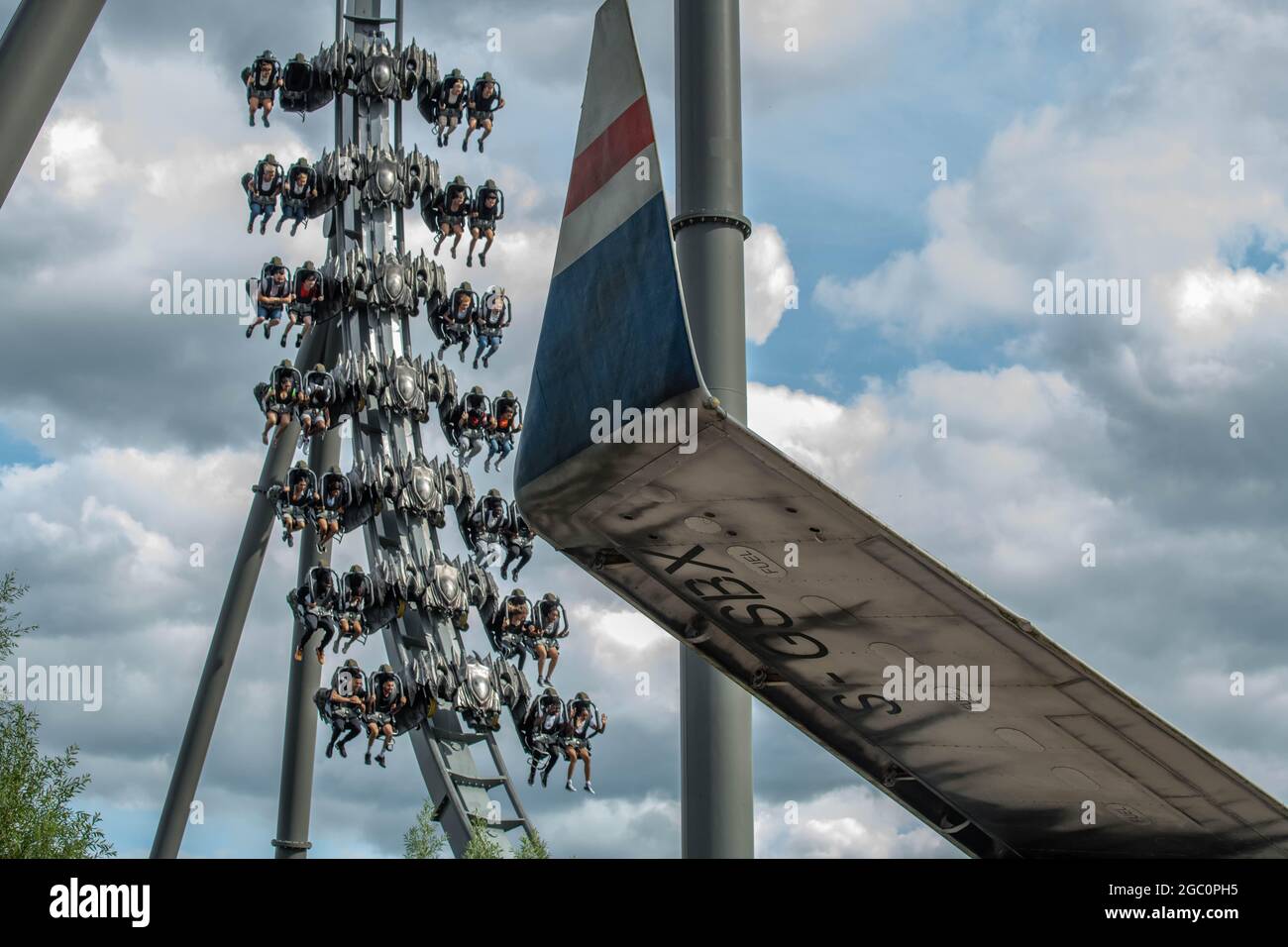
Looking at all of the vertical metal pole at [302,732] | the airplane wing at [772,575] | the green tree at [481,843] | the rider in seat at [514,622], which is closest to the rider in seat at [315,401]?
the vertical metal pole at [302,732]

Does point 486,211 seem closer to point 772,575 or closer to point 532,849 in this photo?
point 532,849

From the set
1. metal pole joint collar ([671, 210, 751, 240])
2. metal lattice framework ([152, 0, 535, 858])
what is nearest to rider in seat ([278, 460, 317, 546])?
metal lattice framework ([152, 0, 535, 858])

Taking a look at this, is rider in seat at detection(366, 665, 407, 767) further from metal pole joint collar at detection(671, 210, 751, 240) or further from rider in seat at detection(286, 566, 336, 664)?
metal pole joint collar at detection(671, 210, 751, 240)

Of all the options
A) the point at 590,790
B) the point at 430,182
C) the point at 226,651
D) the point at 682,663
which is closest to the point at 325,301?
the point at 430,182

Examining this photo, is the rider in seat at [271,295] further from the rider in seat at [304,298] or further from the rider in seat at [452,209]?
the rider in seat at [452,209]

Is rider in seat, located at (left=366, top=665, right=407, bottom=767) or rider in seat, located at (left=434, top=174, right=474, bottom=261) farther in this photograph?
rider in seat, located at (left=434, top=174, right=474, bottom=261)

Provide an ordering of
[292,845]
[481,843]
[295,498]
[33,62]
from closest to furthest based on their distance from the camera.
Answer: [33,62], [481,843], [295,498], [292,845]

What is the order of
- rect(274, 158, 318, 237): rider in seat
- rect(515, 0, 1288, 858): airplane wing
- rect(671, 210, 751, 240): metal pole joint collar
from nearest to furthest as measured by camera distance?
1. rect(515, 0, 1288, 858): airplane wing
2. rect(671, 210, 751, 240): metal pole joint collar
3. rect(274, 158, 318, 237): rider in seat

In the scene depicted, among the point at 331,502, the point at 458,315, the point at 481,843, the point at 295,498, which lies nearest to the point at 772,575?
the point at 481,843
